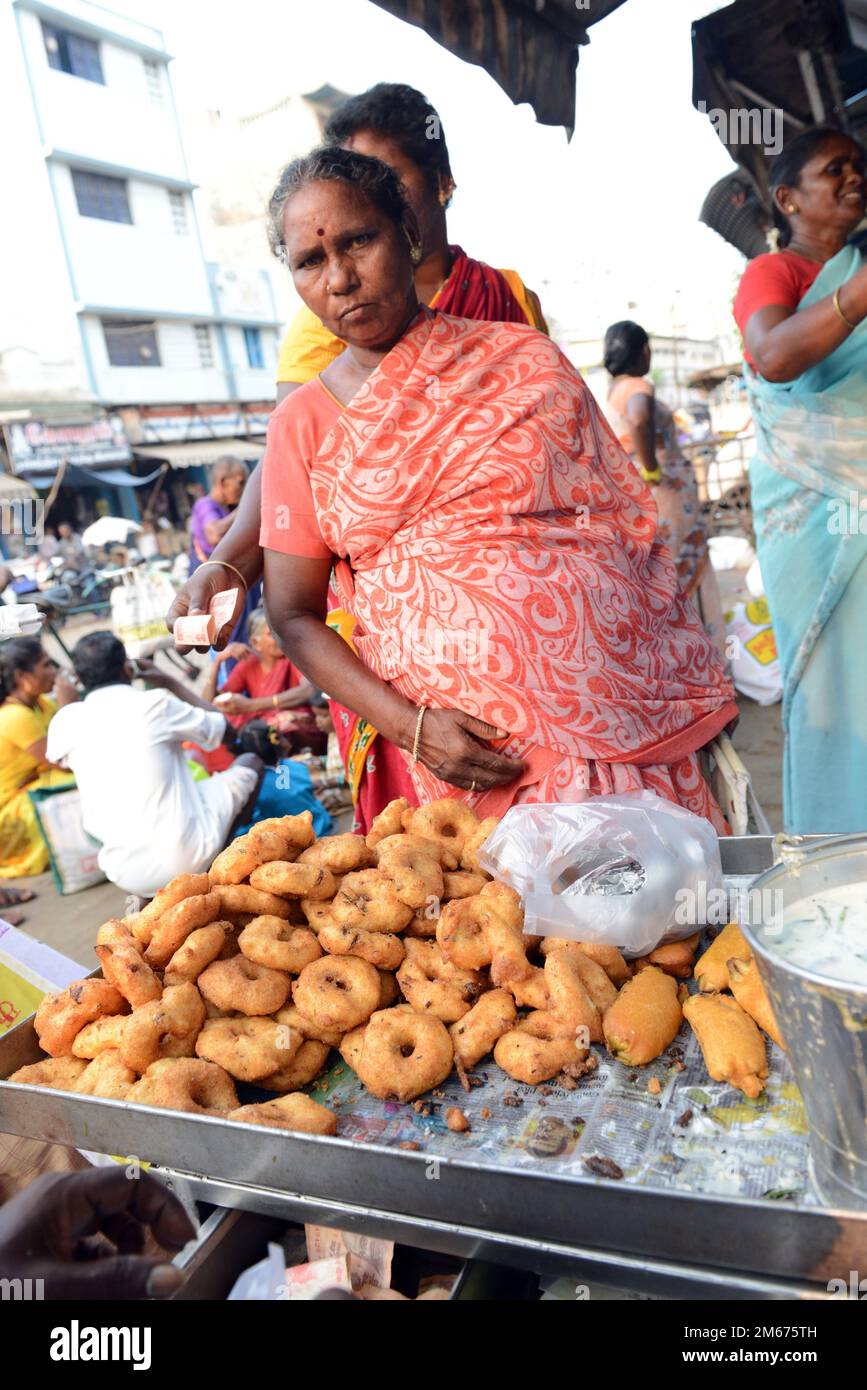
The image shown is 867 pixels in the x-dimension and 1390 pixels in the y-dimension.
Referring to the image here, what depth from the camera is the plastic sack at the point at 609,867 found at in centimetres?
151

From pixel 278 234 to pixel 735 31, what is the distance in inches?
156

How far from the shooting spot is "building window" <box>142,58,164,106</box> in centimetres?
2775

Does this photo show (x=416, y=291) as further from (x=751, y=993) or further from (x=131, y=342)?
(x=131, y=342)

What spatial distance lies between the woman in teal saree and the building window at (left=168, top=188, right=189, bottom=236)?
3056cm

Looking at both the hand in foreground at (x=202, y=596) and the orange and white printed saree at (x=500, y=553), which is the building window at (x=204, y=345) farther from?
the orange and white printed saree at (x=500, y=553)

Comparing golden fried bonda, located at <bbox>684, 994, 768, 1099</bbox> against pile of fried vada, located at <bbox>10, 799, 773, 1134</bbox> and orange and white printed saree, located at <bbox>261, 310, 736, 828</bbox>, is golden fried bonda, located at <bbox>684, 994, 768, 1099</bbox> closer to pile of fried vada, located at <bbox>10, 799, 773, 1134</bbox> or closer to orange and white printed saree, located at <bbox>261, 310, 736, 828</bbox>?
pile of fried vada, located at <bbox>10, 799, 773, 1134</bbox>

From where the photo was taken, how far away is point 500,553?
6.32ft

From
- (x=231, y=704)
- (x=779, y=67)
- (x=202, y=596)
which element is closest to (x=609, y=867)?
(x=202, y=596)

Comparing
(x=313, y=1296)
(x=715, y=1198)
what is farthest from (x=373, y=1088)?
(x=715, y=1198)

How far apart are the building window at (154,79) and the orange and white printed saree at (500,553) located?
106ft

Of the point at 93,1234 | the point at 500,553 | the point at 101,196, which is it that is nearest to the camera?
the point at 93,1234

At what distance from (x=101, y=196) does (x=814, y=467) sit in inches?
1179

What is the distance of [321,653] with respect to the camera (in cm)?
215

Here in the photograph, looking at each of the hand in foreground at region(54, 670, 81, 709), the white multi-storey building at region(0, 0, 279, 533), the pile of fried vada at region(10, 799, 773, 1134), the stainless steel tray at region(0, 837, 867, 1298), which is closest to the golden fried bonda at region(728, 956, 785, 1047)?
the pile of fried vada at region(10, 799, 773, 1134)
